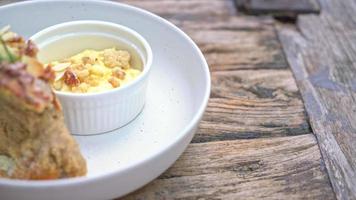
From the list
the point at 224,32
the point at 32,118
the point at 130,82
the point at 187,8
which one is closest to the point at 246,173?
the point at 130,82

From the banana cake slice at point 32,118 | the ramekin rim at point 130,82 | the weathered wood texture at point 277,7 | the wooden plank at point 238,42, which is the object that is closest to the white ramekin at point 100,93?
the ramekin rim at point 130,82

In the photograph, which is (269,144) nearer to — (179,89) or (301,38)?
(179,89)

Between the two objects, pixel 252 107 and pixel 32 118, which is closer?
pixel 32 118

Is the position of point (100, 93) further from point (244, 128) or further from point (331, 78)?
point (331, 78)

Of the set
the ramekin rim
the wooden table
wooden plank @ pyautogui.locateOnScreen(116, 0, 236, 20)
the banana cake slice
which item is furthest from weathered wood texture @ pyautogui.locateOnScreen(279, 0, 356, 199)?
the banana cake slice

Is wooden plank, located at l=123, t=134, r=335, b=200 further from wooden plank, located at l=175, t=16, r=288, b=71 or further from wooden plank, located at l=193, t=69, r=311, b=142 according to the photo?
wooden plank, located at l=175, t=16, r=288, b=71

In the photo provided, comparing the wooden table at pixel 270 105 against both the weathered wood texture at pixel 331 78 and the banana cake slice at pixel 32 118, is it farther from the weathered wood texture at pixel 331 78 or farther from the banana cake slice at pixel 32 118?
the banana cake slice at pixel 32 118

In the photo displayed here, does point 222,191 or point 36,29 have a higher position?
point 36,29

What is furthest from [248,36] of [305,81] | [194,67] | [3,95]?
[3,95]
